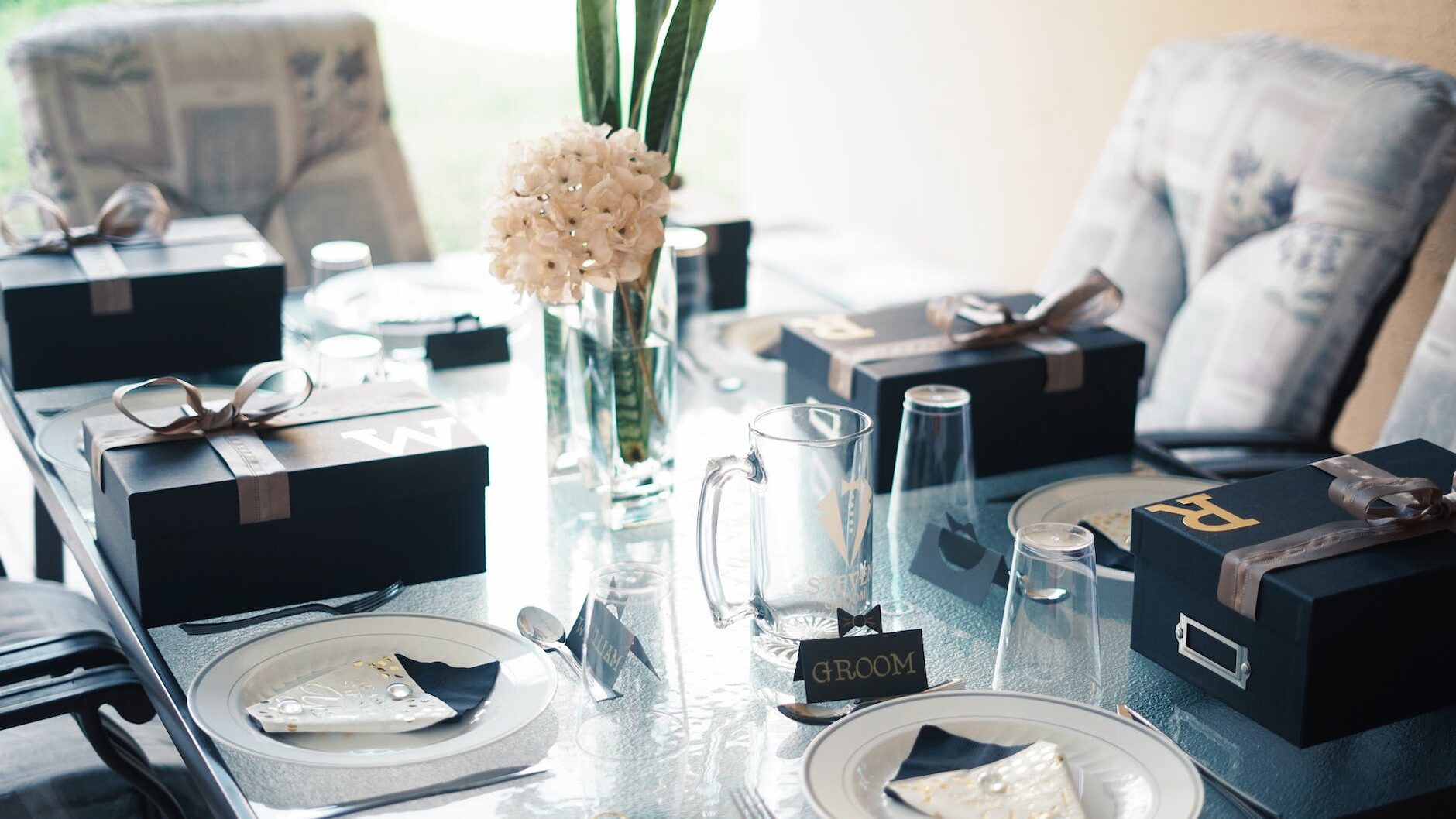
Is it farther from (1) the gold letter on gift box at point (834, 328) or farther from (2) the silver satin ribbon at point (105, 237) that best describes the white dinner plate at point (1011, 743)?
(2) the silver satin ribbon at point (105, 237)

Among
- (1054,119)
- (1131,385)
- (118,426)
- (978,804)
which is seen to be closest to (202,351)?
(118,426)

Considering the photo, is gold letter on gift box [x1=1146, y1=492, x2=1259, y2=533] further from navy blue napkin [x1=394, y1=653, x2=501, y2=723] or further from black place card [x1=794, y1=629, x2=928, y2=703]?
navy blue napkin [x1=394, y1=653, x2=501, y2=723]

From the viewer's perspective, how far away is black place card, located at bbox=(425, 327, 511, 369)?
5.38 feet

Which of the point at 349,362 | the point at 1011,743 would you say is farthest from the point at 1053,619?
the point at 349,362

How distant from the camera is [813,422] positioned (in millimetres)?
1010

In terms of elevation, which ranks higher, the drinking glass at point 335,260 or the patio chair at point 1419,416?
the drinking glass at point 335,260

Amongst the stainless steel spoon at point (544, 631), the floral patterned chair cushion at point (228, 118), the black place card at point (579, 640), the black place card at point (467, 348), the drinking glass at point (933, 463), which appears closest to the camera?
the black place card at point (579, 640)

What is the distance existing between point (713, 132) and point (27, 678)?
568cm

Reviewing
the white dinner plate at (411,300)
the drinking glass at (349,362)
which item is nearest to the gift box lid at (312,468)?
the drinking glass at (349,362)

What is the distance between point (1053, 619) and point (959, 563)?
0.70 ft

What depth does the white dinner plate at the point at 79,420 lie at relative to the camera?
132cm

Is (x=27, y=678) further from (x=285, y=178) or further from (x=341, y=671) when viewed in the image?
(x=285, y=178)

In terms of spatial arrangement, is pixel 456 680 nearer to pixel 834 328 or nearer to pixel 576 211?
pixel 576 211

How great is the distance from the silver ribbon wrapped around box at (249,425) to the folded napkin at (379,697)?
164 mm
